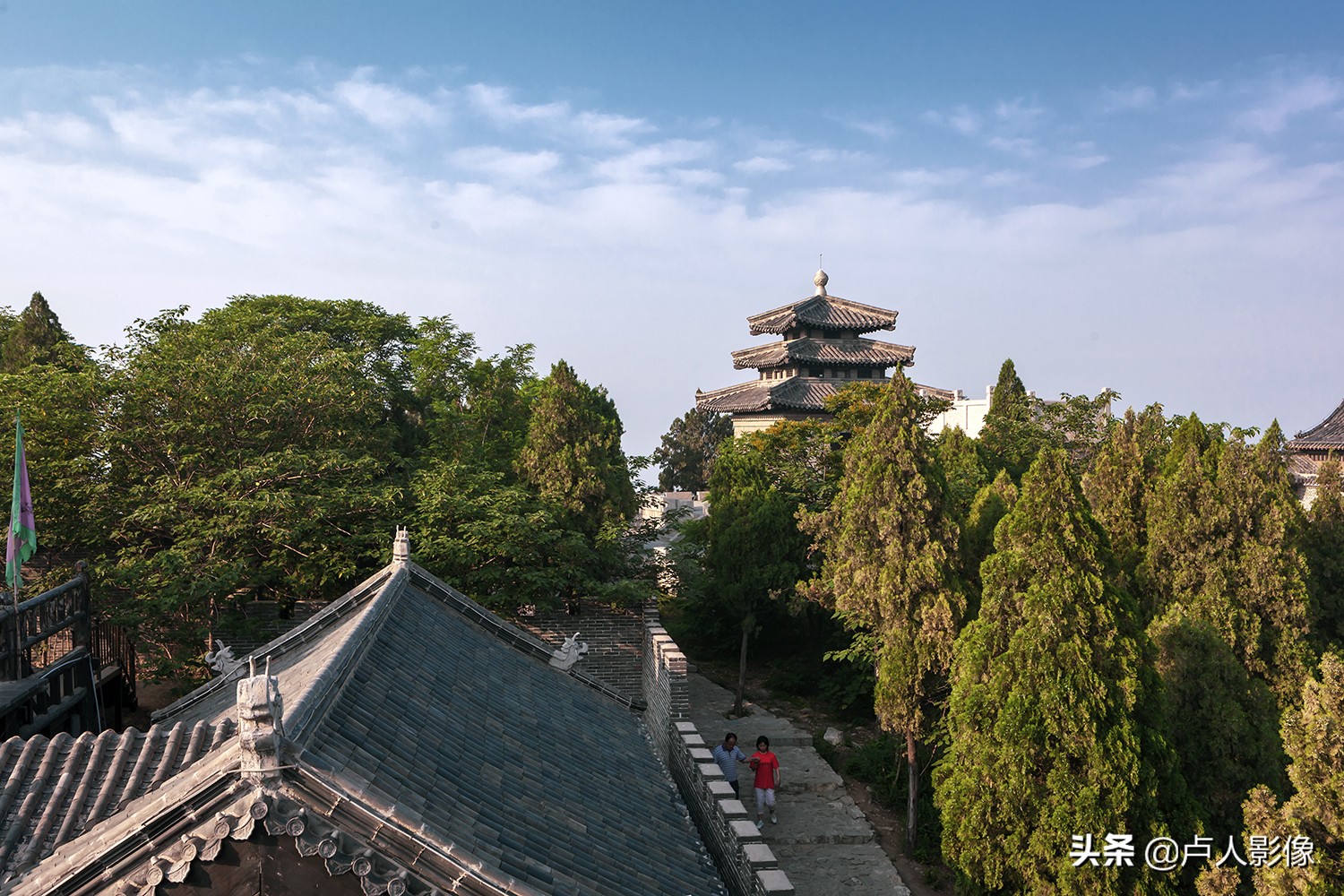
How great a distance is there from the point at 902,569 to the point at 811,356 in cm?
2097


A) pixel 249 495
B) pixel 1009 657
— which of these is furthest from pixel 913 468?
pixel 249 495

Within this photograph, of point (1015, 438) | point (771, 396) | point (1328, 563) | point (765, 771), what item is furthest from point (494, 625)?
point (771, 396)

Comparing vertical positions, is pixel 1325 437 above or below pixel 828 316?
below

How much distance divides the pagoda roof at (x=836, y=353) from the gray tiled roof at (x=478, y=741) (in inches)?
1000

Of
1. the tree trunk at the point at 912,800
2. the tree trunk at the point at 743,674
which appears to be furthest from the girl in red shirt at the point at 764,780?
the tree trunk at the point at 743,674

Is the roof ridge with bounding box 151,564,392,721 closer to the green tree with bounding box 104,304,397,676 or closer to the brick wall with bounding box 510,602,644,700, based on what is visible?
the green tree with bounding box 104,304,397,676

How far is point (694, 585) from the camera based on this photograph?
21359 millimetres

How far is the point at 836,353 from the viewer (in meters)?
35.0

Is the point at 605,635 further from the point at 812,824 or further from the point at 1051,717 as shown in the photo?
the point at 1051,717

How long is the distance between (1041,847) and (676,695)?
15.2ft

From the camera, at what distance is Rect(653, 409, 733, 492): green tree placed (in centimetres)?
5006

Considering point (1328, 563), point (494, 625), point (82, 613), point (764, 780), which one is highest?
point (82, 613)

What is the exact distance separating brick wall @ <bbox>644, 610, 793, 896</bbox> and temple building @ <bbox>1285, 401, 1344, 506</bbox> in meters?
26.0

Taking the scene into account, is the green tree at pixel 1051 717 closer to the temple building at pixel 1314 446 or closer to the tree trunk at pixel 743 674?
the tree trunk at pixel 743 674
